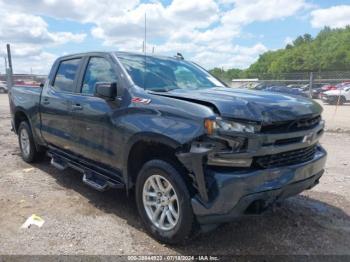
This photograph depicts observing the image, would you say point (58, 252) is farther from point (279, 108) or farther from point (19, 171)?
point (19, 171)

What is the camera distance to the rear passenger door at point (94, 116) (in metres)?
4.64

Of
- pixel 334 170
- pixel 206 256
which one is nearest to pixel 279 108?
pixel 206 256

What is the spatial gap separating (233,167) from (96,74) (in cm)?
251

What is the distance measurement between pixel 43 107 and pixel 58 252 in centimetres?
297

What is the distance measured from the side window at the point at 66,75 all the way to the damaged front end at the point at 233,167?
2686 mm

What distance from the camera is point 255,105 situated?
361 cm

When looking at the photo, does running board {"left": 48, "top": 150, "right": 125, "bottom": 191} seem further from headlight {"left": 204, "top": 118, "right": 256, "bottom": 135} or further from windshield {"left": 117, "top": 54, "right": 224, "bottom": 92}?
headlight {"left": 204, "top": 118, "right": 256, "bottom": 135}

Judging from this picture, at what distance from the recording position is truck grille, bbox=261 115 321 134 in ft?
11.8

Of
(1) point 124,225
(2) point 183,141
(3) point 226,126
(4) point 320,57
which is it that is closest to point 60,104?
(1) point 124,225

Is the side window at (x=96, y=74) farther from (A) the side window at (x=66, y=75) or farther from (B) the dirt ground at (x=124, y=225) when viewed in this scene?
(B) the dirt ground at (x=124, y=225)

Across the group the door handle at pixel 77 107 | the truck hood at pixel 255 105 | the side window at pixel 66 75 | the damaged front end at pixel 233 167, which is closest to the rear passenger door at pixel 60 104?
the side window at pixel 66 75

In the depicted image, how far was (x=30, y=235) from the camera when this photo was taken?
14.1 feet

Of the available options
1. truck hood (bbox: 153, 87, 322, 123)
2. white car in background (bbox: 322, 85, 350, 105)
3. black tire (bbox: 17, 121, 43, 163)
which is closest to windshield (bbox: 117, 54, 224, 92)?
truck hood (bbox: 153, 87, 322, 123)

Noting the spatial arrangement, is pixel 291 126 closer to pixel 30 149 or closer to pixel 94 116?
pixel 94 116
